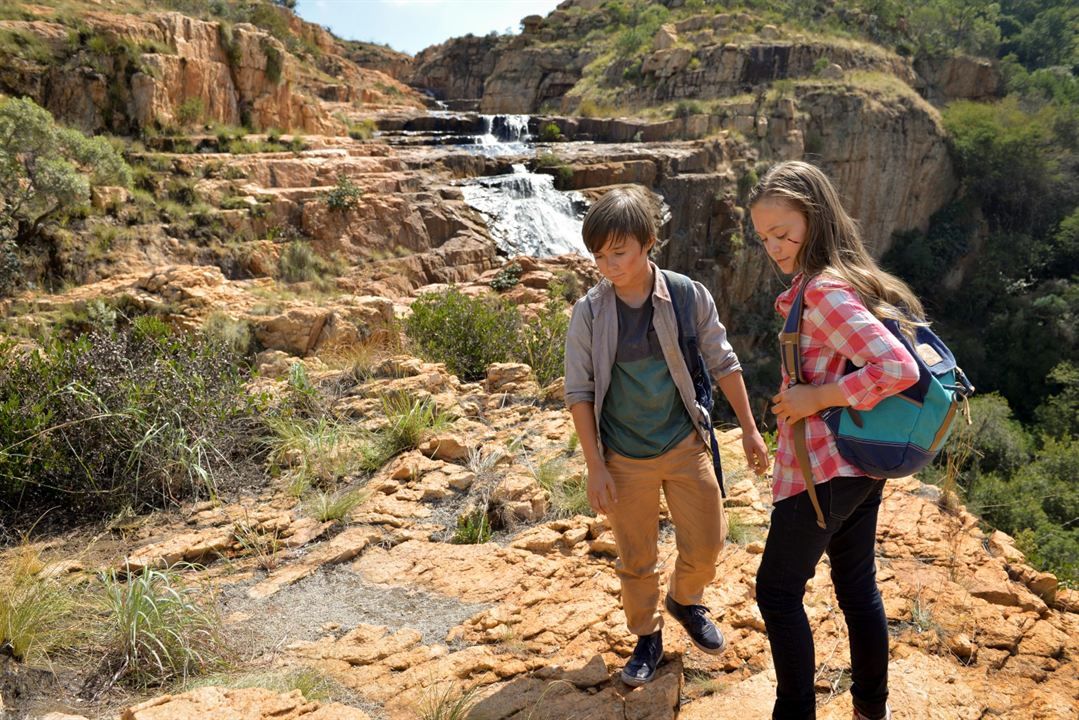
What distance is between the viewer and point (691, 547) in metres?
1.89

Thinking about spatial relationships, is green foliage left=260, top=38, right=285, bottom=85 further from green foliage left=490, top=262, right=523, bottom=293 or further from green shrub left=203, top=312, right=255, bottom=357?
green shrub left=203, top=312, right=255, bottom=357

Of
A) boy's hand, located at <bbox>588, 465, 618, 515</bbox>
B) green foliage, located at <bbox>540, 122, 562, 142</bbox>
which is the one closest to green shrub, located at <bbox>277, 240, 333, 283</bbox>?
boy's hand, located at <bbox>588, 465, 618, 515</bbox>

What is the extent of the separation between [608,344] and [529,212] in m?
11.3

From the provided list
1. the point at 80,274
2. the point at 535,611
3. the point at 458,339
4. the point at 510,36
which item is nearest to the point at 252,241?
the point at 80,274

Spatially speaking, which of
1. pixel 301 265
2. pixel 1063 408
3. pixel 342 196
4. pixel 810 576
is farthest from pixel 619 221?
pixel 1063 408

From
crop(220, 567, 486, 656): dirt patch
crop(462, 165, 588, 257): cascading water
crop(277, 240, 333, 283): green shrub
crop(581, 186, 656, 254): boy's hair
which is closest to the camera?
crop(581, 186, 656, 254): boy's hair

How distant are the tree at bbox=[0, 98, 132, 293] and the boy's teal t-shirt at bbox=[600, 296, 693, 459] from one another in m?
8.42

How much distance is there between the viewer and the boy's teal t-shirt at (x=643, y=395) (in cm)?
181

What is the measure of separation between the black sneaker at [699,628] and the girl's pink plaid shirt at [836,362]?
600 millimetres

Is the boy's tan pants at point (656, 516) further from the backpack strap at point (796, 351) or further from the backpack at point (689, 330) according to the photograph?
the backpack strap at point (796, 351)

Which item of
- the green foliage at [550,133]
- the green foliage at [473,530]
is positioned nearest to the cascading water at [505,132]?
the green foliage at [550,133]

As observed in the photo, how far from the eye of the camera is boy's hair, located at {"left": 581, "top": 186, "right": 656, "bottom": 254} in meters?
1.70

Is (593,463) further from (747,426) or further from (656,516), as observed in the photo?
(747,426)

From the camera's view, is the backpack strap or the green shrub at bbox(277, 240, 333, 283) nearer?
the backpack strap
